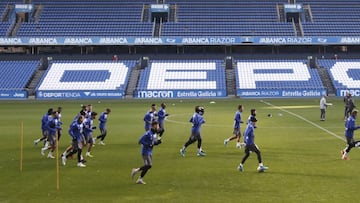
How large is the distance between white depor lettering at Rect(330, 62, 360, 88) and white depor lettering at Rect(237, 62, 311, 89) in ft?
11.7

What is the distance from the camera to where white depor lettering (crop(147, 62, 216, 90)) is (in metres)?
66.1

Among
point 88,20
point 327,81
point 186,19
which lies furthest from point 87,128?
point 88,20

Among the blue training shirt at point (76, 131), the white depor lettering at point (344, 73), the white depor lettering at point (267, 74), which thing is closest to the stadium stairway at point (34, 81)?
the white depor lettering at point (267, 74)

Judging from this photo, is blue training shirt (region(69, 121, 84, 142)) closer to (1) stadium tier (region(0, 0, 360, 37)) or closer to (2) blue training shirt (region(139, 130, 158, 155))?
(2) blue training shirt (region(139, 130, 158, 155))

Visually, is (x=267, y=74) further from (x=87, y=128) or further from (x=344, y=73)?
(x=87, y=128)

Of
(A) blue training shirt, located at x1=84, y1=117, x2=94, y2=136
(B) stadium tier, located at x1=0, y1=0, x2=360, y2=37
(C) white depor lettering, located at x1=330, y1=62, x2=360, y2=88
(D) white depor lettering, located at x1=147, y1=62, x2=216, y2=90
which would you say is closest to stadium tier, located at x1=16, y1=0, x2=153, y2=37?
(B) stadium tier, located at x1=0, y1=0, x2=360, y2=37

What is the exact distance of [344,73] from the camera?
6894 cm

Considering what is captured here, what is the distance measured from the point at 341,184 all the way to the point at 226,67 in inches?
2240

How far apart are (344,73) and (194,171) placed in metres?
54.3

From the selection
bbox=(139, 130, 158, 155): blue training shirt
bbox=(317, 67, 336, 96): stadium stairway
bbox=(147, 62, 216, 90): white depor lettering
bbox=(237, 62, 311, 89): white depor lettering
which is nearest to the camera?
bbox=(139, 130, 158, 155): blue training shirt

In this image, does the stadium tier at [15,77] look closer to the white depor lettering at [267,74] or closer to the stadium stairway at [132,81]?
the stadium stairway at [132,81]

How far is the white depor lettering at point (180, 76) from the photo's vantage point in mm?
66125

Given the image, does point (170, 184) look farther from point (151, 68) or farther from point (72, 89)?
point (151, 68)

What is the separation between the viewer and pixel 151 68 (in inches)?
2820
